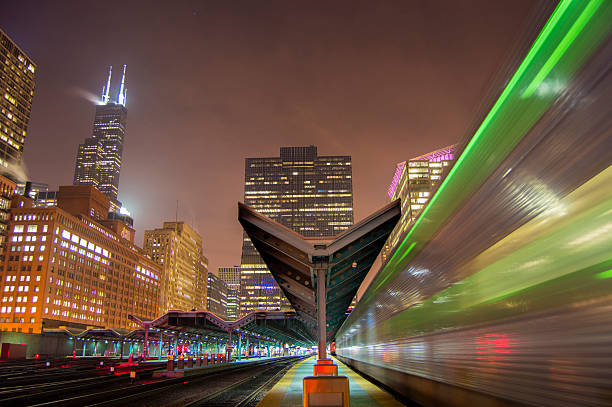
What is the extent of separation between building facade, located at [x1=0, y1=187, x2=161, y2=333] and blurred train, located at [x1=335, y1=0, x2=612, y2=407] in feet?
337

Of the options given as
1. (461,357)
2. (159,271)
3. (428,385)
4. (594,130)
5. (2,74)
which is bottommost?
(428,385)

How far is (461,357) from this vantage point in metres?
5.72

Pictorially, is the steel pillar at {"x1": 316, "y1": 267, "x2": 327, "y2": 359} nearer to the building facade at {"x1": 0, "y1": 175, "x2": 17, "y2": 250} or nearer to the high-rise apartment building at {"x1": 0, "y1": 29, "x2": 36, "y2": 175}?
the building facade at {"x1": 0, "y1": 175, "x2": 17, "y2": 250}

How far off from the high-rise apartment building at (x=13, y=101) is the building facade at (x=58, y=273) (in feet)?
98.7

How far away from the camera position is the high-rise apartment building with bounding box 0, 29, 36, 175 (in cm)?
12500

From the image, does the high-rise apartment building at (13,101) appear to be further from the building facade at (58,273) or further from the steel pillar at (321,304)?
the steel pillar at (321,304)

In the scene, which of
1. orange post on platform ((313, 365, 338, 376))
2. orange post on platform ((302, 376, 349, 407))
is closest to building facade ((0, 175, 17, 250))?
orange post on platform ((313, 365, 338, 376))

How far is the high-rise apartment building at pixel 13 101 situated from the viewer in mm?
125000

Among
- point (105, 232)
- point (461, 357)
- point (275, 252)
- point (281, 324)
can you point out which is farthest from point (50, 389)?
point (105, 232)

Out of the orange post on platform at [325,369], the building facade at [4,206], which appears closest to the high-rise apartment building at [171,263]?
the building facade at [4,206]

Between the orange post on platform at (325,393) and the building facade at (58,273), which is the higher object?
the building facade at (58,273)

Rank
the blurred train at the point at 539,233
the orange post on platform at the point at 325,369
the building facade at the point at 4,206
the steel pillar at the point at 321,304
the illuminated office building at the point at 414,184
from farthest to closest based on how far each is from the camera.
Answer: the illuminated office building at the point at 414,184 < the building facade at the point at 4,206 < the steel pillar at the point at 321,304 < the orange post on platform at the point at 325,369 < the blurred train at the point at 539,233

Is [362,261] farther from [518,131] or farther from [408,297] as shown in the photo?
[518,131]

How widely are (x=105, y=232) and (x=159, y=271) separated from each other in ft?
133
